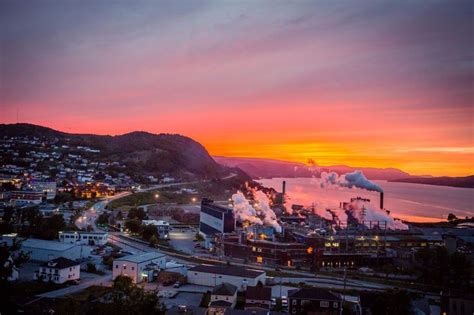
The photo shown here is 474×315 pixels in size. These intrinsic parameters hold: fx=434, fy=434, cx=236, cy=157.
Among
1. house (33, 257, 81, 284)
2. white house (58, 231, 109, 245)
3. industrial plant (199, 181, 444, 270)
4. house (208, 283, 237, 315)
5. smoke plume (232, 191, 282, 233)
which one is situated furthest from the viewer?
smoke plume (232, 191, 282, 233)

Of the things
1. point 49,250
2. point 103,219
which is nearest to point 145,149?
point 103,219

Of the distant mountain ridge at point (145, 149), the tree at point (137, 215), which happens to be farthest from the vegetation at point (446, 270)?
the distant mountain ridge at point (145, 149)

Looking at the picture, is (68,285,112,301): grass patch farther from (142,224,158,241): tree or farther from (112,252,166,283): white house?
(142,224,158,241): tree

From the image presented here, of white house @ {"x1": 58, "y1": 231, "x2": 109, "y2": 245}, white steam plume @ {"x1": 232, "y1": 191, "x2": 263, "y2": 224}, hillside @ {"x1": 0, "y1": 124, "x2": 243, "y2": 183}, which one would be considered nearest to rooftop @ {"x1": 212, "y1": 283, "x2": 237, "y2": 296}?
white house @ {"x1": 58, "y1": 231, "x2": 109, "y2": 245}

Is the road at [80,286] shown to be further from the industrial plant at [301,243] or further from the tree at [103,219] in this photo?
the tree at [103,219]

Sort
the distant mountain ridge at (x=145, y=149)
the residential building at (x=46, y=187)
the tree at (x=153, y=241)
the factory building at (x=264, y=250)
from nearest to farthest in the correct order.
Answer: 1. the factory building at (x=264, y=250)
2. the tree at (x=153, y=241)
3. the residential building at (x=46, y=187)
4. the distant mountain ridge at (x=145, y=149)

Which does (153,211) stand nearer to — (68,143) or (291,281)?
(291,281)

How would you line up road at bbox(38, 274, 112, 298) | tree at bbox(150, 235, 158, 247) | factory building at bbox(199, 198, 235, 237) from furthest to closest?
factory building at bbox(199, 198, 235, 237) → tree at bbox(150, 235, 158, 247) → road at bbox(38, 274, 112, 298)
